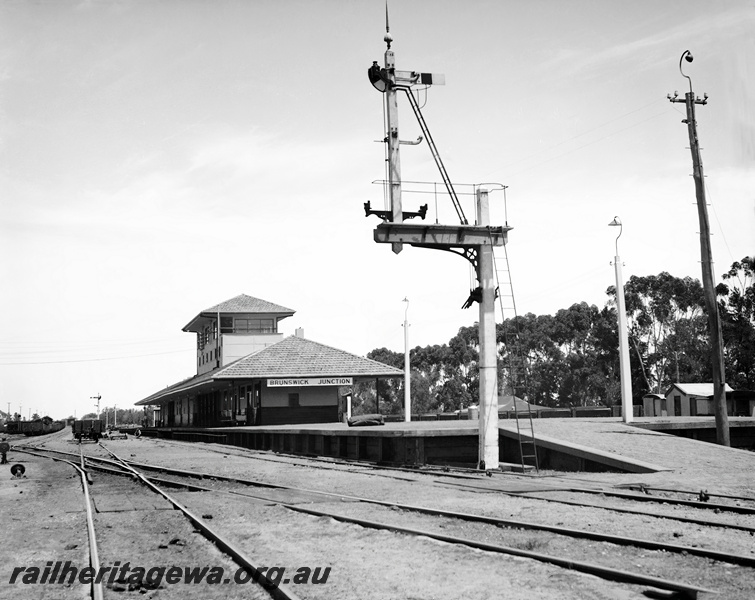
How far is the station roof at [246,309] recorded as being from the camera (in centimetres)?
5441

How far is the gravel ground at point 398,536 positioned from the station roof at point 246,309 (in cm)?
3593

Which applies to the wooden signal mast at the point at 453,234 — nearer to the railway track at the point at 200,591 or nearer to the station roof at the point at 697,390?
the railway track at the point at 200,591

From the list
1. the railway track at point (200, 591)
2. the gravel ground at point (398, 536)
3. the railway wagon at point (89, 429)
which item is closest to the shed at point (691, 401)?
the gravel ground at point (398, 536)

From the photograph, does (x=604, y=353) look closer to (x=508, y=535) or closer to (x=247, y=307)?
(x=247, y=307)

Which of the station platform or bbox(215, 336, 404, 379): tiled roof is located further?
bbox(215, 336, 404, 379): tiled roof

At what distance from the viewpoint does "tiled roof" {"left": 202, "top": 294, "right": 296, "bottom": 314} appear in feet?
179

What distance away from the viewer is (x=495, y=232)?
62.0 ft

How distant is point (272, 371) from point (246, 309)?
13799mm

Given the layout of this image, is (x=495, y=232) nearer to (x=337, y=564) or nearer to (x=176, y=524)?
(x=176, y=524)

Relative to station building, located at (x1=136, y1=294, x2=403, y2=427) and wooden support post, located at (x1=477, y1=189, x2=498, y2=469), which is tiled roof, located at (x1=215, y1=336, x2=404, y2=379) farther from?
wooden support post, located at (x1=477, y1=189, x2=498, y2=469)

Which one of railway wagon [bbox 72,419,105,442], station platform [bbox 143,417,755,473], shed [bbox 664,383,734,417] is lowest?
railway wagon [bbox 72,419,105,442]

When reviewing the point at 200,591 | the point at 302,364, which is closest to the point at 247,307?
the point at 302,364

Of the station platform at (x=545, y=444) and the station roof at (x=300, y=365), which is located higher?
the station roof at (x=300, y=365)

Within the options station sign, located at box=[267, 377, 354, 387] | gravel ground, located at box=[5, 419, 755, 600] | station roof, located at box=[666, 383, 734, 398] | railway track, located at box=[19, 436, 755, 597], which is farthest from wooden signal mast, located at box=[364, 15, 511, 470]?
station roof, located at box=[666, 383, 734, 398]
